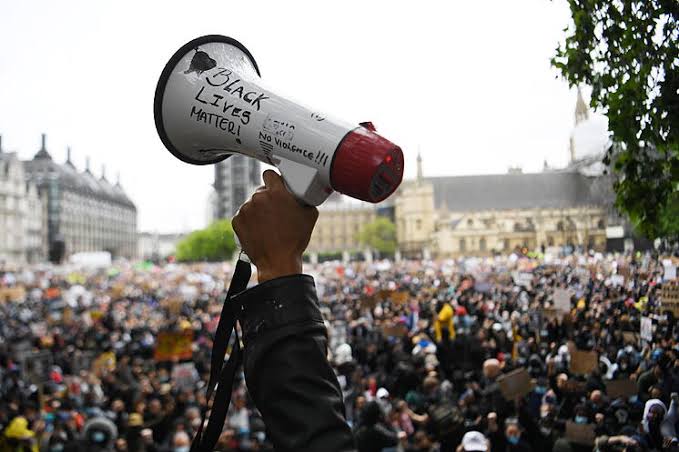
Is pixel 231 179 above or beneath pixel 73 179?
above

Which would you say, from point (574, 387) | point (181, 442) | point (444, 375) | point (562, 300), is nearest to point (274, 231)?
point (574, 387)

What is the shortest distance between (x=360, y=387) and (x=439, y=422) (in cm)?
286

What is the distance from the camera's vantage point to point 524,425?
20.2ft

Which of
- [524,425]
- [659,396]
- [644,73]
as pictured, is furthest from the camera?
[524,425]

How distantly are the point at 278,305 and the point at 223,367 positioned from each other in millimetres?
269

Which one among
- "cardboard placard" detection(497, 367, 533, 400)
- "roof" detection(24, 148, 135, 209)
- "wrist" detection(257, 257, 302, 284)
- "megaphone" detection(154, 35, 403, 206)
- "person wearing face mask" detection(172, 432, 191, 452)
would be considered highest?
"roof" detection(24, 148, 135, 209)

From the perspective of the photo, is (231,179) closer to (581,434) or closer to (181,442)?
(181,442)

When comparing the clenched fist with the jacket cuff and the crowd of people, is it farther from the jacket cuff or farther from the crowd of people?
the crowd of people

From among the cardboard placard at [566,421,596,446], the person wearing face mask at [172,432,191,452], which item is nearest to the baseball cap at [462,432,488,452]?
the cardboard placard at [566,421,596,446]

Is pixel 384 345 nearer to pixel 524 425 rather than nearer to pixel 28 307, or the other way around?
pixel 524 425

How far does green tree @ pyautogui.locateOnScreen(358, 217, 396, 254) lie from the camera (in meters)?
108

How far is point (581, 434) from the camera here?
560cm

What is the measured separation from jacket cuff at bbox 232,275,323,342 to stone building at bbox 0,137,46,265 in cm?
6934

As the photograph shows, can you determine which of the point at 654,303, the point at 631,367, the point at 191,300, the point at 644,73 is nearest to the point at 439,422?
the point at 631,367
